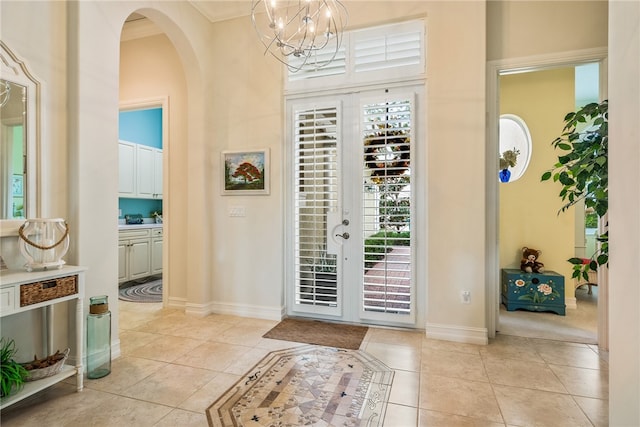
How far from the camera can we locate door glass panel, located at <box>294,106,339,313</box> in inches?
131

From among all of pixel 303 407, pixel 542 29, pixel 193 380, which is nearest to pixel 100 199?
pixel 193 380

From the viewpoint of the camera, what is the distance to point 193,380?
2.23 m

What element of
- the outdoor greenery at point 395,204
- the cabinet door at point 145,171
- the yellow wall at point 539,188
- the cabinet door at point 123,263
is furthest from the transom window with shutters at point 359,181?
the cabinet door at point 145,171

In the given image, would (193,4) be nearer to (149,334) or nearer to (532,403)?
(149,334)

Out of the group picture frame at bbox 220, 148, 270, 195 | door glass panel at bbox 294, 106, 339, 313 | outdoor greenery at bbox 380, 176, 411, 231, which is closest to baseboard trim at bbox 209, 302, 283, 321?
door glass panel at bbox 294, 106, 339, 313

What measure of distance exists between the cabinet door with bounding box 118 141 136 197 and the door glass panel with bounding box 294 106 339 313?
327 centimetres

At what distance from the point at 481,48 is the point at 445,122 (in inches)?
27.1

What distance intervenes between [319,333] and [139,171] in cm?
425

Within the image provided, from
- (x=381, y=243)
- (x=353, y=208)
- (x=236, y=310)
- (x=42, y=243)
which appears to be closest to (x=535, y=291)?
(x=381, y=243)

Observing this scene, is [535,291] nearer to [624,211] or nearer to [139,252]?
[624,211]

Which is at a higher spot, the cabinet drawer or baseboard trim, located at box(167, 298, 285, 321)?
the cabinet drawer

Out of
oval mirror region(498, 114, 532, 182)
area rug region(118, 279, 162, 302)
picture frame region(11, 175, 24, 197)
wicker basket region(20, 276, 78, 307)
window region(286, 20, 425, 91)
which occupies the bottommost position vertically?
area rug region(118, 279, 162, 302)

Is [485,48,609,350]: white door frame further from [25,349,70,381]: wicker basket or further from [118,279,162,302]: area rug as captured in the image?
[118,279,162,302]: area rug

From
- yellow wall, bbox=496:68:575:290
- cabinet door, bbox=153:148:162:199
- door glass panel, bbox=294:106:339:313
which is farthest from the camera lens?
cabinet door, bbox=153:148:162:199
